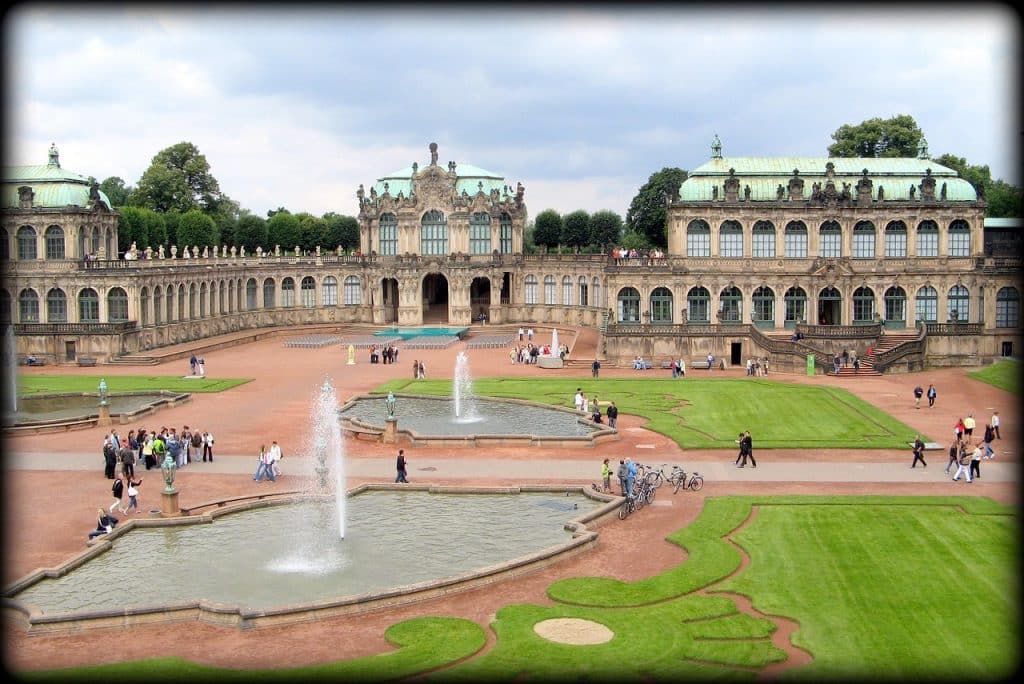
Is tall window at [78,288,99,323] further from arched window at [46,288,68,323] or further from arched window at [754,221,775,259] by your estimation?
arched window at [754,221,775,259]

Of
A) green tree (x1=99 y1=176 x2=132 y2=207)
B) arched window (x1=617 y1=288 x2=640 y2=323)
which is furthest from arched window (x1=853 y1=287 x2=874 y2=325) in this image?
green tree (x1=99 y1=176 x2=132 y2=207)

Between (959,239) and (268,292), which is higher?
(959,239)

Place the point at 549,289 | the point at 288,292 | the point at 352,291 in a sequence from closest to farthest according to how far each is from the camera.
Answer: the point at 549,289, the point at 288,292, the point at 352,291

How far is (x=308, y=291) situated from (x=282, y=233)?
2783cm

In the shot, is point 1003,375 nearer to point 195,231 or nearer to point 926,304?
point 926,304

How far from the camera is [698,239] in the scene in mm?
95125

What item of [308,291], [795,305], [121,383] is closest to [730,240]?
[795,305]

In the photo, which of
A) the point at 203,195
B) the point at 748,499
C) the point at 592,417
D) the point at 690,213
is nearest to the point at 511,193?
the point at 690,213

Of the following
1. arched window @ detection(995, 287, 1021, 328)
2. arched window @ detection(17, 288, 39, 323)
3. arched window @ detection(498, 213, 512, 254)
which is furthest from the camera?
arched window @ detection(498, 213, 512, 254)

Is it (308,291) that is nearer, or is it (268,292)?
(268,292)

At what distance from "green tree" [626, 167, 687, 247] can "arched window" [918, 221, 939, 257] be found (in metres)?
49.0

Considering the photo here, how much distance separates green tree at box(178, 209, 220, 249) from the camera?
435 feet

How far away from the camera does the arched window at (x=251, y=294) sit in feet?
391

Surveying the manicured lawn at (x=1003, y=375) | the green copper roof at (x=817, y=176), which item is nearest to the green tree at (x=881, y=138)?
the green copper roof at (x=817, y=176)
